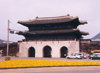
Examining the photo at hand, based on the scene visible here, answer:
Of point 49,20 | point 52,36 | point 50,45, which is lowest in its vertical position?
point 50,45

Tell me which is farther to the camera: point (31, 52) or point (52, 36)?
point (31, 52)

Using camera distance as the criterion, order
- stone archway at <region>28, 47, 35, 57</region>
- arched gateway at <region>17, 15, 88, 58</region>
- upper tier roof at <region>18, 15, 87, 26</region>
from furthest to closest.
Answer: stone archway at <region>28, 47, 35, 57</region>
upper tier roof at <region>18, 15, 87, 26</region>
arched gateway at <region>17, 15, 88, 58</region>

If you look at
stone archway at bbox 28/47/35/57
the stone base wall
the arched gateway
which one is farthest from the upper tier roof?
stone archway at bbox 28/47/35/57

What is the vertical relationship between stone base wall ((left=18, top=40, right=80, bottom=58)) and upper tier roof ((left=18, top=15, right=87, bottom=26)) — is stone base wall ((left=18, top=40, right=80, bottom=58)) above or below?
below

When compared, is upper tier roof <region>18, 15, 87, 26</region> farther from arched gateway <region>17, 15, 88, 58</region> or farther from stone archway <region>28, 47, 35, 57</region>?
stone archway <region>28, 47, 35, 57</region>

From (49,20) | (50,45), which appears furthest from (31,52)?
(49,20)

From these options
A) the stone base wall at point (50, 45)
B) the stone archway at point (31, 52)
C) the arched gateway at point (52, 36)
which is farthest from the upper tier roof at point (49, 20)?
the stone archway at point (31, 52)

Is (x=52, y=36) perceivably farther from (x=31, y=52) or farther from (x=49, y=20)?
(x=31, y=52)

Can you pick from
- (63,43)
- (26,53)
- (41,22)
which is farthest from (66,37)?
(26,53)

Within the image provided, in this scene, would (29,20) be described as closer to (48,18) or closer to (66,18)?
(48,18)

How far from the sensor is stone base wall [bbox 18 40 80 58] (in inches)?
1592

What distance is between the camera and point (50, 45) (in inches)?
1683

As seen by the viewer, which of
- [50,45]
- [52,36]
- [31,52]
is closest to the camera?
[50,45]

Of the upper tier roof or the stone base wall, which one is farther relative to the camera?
the upper tier roof
